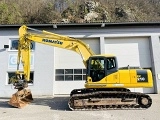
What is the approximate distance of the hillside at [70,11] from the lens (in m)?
40.1

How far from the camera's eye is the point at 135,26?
17234mm

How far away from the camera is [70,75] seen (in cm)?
1683

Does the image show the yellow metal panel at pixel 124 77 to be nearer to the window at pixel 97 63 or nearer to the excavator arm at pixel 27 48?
the window at pixel 97 63

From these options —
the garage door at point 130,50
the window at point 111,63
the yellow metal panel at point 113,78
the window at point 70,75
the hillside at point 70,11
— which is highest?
the hillside at point 70,11

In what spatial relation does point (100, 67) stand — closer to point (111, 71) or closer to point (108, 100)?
point (111, 71)

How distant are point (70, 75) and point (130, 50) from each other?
5.53m

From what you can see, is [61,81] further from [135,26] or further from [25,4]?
[25,4]

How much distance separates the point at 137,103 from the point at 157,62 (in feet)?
24.0

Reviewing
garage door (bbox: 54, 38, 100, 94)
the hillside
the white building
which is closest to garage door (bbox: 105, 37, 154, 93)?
the white building

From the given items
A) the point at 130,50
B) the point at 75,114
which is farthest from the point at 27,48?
the point at 130,50

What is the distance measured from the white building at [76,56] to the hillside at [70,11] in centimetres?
2159

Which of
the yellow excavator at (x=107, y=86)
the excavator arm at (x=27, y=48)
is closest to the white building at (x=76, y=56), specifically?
the excavator arm at (x=27, y=48)

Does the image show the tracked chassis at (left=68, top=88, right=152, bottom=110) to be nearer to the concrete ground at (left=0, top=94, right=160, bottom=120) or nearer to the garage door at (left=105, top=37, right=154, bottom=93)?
the concrete ground at (left=0, top=94, right=160, bottom=120)

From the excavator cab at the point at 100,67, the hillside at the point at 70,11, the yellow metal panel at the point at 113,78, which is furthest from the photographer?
the hillside at the point at 70,11
